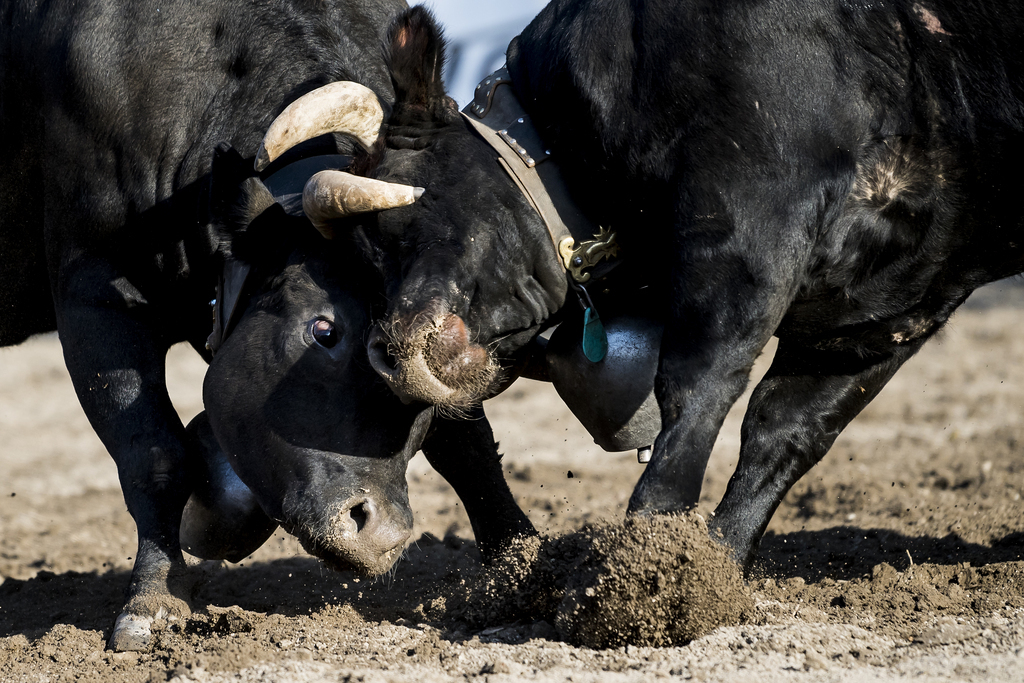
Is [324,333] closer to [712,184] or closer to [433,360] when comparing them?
[433,360]

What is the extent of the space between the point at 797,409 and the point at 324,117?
183 centimetres

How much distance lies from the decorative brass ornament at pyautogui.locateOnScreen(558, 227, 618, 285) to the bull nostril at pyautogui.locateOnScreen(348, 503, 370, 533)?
0.95 metres

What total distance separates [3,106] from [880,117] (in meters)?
3.15

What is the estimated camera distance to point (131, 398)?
3.80m

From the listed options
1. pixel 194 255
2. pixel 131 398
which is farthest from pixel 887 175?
pixel 131 398

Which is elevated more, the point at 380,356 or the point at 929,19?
the point at 929,19

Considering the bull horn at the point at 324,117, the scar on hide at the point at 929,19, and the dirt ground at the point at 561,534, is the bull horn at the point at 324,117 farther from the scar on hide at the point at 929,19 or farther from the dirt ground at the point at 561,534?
the scar on hide at the point at 929,19

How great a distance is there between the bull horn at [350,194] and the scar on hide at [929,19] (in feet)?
4.87

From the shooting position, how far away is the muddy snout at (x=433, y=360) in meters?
2.97

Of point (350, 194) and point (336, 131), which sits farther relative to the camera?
point (336, 131)

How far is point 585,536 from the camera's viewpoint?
2980 millimetres

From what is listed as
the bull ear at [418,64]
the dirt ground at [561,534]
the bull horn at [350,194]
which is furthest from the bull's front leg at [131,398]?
the bull ear at [418,64]

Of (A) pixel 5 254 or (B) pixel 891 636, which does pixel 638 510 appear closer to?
(B) pixel 891 636

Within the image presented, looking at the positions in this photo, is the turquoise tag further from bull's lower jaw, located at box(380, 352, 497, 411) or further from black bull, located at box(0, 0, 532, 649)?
black bull, located at box(0, 0, 532, 649)
